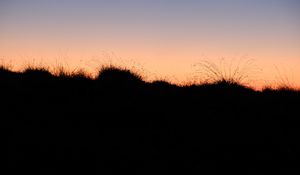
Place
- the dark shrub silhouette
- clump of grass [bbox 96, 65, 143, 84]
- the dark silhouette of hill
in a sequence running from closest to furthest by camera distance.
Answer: the dark silhouette of hill < the dark shrub silhouette < clump of grass [bbox 96, 65, 143, 84]

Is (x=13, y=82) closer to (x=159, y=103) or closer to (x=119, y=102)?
(x=119, y=102)

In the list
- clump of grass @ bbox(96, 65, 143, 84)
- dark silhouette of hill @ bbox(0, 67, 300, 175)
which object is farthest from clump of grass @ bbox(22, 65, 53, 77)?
clump of grass @ bbox(96, 65, 143, 84)

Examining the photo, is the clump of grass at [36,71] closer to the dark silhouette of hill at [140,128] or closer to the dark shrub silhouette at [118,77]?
the dark silhouette of hill at [140,128]

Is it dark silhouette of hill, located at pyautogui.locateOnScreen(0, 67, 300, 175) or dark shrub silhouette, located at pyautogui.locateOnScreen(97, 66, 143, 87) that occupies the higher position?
dark shrub silhouette, located at pyautogui.locateOnScreen(97, 66, 143, 87)

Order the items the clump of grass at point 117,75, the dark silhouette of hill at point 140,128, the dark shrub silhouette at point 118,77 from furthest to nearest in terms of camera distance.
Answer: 1. the clump of grass at point 117,75
2. the dark shrub silhouette at point 118,77
3. the dark silhouette of hill at point 140,128

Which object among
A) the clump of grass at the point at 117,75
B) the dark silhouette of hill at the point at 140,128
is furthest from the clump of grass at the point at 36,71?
the clump of grass at the point at 117,75

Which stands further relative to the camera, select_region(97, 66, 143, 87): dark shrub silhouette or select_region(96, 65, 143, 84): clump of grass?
select_region(96, 65, 143, 84): clump of grass

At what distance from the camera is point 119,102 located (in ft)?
19.8

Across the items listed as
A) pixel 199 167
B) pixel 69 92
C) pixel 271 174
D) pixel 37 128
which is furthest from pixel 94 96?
pixel 271 174

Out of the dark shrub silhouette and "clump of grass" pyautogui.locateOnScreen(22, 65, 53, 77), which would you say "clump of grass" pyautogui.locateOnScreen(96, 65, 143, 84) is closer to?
the dark shrub silhouette

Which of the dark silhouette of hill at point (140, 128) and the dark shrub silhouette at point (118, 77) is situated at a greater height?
the dark shrub silhouette at point (118, 77)

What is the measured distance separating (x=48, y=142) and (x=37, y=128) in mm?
537

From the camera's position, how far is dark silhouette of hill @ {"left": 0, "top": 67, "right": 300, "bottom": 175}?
375 centimetres

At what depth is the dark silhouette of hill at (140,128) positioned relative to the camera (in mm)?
3752
